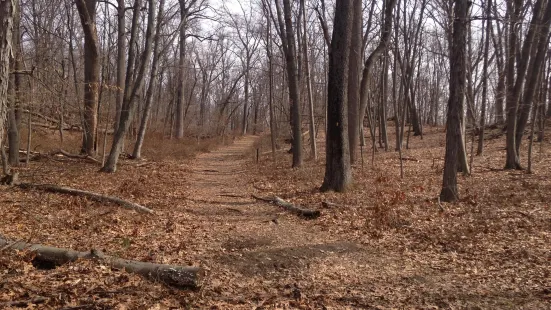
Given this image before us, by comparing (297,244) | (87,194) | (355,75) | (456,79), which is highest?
(355,75)

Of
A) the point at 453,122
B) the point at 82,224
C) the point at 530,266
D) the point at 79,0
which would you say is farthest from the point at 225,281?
the point at 79,0

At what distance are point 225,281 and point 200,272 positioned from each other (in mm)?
462

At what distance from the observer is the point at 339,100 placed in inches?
426

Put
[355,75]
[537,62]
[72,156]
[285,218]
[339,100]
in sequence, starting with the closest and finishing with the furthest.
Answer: [285,218] < [339,100] < [537,62] < [355,75] < [72,156]

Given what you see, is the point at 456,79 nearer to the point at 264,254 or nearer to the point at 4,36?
the point at 264,254

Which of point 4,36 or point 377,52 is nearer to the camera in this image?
point 4,36

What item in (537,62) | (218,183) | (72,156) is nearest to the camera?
(537,62)

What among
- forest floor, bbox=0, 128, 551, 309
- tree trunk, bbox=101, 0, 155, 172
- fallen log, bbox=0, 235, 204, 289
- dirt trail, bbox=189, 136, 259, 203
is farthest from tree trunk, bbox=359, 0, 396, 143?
fallen log, bbox=0, 235, 204, 289

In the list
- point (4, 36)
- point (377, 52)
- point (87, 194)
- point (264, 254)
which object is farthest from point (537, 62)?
point (4, 36)

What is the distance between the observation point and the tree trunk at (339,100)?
420 inches

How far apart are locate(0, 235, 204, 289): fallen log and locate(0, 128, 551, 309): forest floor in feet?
0.44

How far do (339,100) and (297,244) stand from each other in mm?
4890

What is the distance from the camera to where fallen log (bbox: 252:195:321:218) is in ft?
29.9

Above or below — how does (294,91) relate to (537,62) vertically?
below
